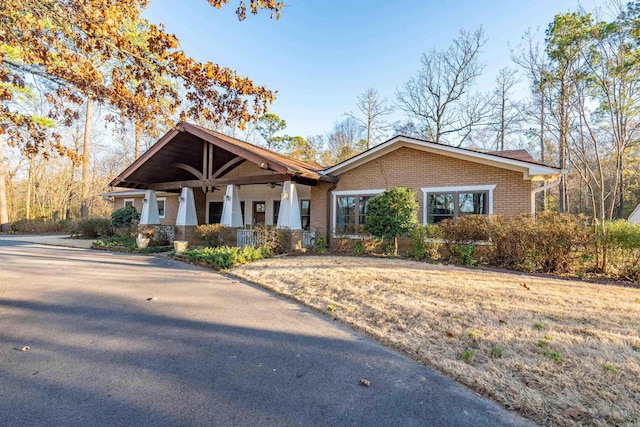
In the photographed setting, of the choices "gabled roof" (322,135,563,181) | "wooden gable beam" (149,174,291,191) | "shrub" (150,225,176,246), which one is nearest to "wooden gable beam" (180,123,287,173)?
"wooden gable beam" (149,174,291,191)

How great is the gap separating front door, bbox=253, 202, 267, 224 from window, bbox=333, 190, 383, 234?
5.00 meters

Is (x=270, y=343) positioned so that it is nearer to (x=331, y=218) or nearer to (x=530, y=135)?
(x=331, y=218)

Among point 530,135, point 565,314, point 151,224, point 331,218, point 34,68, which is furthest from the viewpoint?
point 530,135

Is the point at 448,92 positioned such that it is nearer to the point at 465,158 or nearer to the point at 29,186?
the point at 465,158

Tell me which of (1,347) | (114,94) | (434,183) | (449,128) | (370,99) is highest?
(370,99)

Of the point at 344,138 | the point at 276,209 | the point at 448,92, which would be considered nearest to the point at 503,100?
the point at 448,92

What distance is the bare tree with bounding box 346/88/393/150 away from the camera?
92.2ft

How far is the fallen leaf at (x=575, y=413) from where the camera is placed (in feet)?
7.06

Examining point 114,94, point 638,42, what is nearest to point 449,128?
point 638,42

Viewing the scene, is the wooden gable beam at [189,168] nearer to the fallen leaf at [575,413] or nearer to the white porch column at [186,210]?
the white porch column at [186,210]

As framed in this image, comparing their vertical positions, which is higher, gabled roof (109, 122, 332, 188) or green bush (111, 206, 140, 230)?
gabled roof (109, 122, 332, 188)

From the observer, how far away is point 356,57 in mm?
17109

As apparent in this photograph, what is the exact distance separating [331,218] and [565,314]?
28.6 feet

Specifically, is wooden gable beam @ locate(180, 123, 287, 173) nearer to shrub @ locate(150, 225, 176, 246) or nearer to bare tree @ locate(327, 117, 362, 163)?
shrub @ locate(150, 225, 176, 246)
